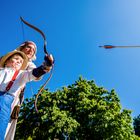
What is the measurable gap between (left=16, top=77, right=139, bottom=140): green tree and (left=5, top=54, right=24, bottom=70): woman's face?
27.4 metres

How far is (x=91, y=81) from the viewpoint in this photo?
4025 centimetres

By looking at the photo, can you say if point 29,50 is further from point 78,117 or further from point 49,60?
point 78,117

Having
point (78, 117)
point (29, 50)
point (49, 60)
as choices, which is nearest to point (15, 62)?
point (29, 50)

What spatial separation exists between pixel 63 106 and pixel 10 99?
108ft

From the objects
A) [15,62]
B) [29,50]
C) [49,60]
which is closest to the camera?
[49,60]

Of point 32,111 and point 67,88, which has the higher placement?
point 67,88

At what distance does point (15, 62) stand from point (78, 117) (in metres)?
31.0

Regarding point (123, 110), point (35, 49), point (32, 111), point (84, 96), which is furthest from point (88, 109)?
point (35, 49)

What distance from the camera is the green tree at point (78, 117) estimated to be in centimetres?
3231

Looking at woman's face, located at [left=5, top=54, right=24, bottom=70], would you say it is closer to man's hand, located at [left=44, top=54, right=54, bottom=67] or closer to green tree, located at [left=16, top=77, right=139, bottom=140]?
man's hand, located at [left=44, top=54, right=54, bottom=67]

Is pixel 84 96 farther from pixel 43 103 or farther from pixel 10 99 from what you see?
pixel 10 99

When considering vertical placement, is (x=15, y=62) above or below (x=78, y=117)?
below

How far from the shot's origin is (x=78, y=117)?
35.1m

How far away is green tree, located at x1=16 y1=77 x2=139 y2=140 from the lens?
32.3 meters
